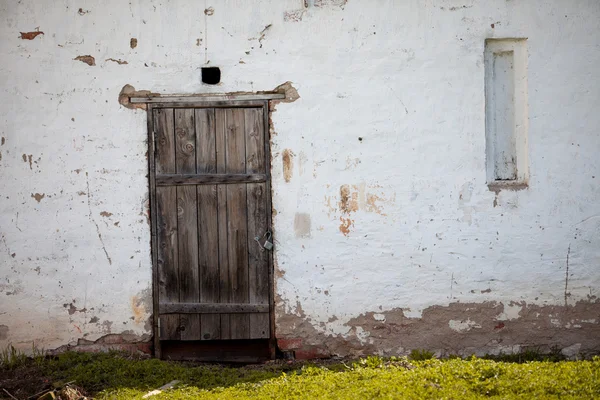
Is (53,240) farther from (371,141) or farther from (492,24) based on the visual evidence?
(492,24)

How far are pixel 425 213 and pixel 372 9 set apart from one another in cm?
187

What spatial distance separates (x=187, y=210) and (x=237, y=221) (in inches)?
18.2

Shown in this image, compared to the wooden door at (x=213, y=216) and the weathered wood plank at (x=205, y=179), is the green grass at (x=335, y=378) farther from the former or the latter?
the weathered wood plank at (x=205, y=179)

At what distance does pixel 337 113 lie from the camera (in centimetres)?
561

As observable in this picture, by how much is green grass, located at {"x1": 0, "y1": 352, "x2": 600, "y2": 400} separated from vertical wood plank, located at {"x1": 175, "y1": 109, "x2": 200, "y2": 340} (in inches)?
28.9

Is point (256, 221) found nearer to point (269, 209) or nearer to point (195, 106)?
point (269, 209)

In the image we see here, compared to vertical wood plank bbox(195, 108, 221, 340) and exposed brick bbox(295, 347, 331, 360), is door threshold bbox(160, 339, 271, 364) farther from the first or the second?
exposed brick bbox(295, 347, 331, 360)

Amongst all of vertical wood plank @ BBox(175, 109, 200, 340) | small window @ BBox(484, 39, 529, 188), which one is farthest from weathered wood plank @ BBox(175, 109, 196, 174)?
small window @ BBox(484, 39, 529, 188)

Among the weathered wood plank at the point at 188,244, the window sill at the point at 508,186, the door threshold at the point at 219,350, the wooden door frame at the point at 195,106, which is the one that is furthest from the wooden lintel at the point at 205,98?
the door threshold at the point at 219,350

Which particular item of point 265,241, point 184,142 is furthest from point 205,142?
point 265,241

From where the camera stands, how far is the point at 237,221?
5660mm

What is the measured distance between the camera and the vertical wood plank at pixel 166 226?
223 inches

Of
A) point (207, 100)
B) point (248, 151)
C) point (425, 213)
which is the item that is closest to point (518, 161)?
point (425, 213)

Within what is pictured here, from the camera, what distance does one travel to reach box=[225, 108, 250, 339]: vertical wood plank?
5.64m
